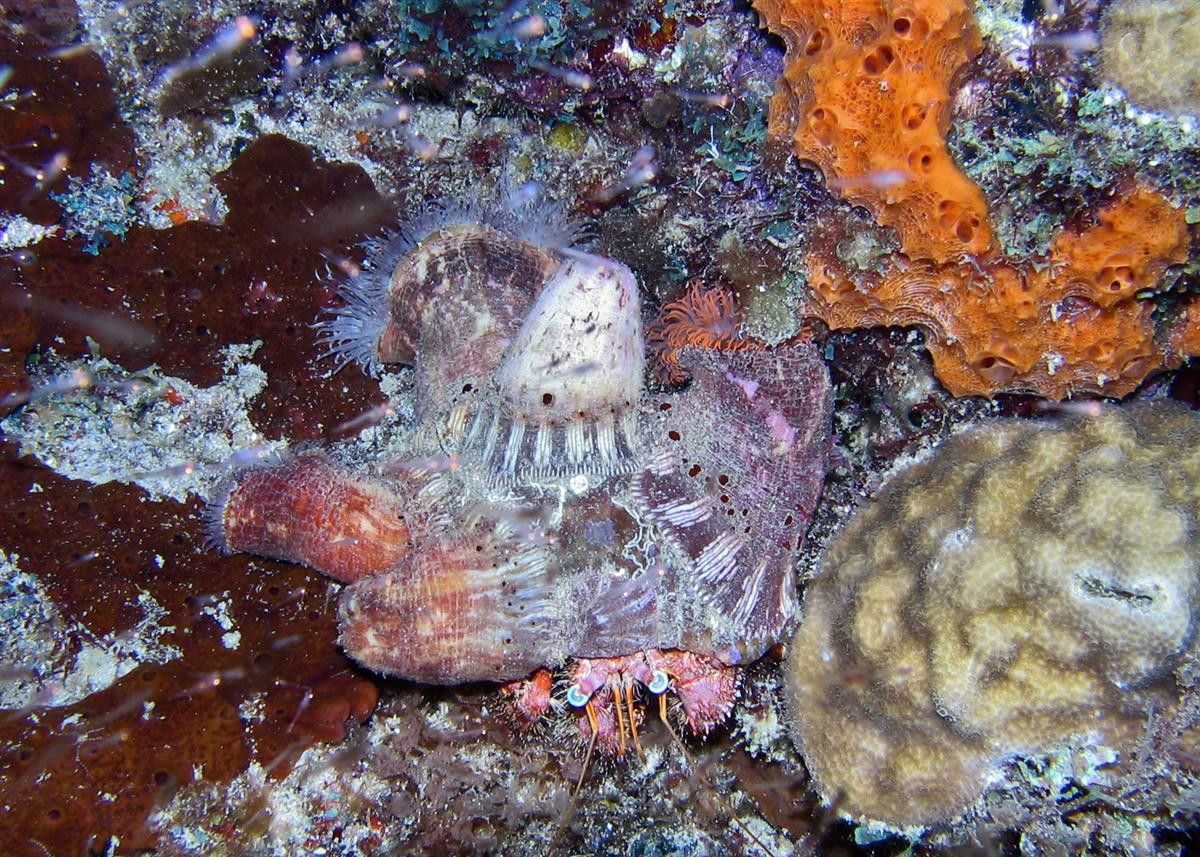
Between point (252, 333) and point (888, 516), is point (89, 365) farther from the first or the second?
point (888, 516)

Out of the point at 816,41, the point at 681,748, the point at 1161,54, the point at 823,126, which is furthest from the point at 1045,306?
the point at 681,748

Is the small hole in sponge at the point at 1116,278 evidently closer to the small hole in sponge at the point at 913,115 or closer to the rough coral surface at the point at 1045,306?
the rough coral surface at the point at 1045,306

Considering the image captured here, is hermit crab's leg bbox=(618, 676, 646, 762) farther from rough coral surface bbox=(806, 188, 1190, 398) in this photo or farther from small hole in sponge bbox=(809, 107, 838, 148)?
small hole in sponge bbox=(809, 107, 838, 148)

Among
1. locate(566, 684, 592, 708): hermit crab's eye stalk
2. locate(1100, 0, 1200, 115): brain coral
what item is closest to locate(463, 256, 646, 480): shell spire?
locate(566, 684, 592, 708): hermit crab's eye stalk

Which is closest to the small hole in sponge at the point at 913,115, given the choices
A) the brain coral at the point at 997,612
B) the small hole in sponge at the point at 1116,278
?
the small hole in sponge at the point at 1116,278

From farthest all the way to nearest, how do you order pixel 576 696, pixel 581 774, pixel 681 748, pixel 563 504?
pixel 681 748 → pixel 581 774 → pixel 576 696 → pixel 563 504

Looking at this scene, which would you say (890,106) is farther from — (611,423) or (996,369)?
(611,423)
